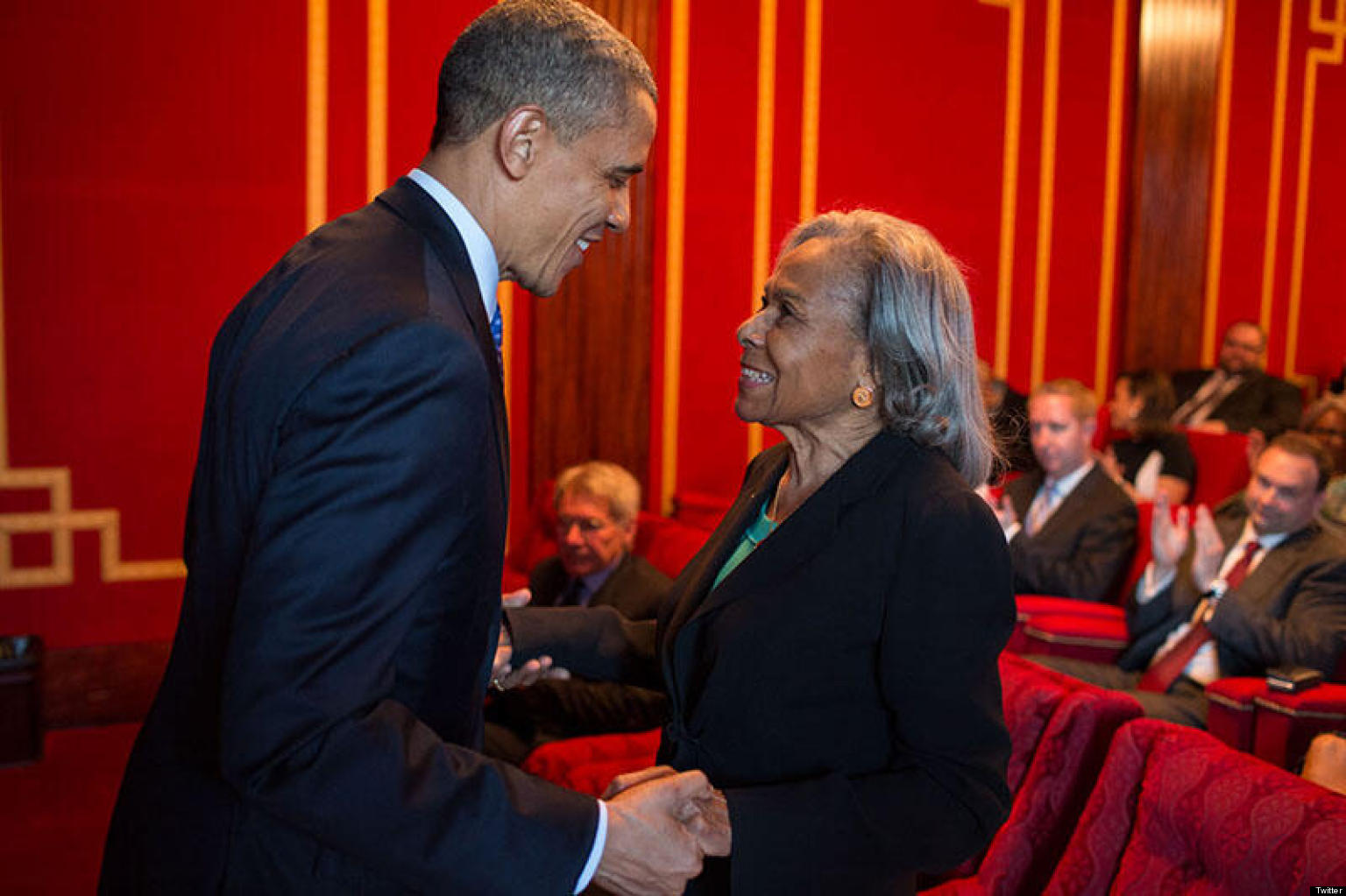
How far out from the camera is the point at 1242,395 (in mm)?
6180

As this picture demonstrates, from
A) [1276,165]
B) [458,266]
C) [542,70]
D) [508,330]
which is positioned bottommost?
[508,330]

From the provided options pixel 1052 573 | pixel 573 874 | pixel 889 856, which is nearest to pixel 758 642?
pixel 889 856

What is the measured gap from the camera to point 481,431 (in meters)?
0.98

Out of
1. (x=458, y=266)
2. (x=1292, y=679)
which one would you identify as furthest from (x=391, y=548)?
(x=1292, y=679)

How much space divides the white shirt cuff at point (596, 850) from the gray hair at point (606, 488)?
2293mm

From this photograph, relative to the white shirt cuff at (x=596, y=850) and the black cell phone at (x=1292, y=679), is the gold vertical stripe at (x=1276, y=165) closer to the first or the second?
the black cell phone at (x=1292, y=679)

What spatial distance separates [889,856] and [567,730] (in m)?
1.69

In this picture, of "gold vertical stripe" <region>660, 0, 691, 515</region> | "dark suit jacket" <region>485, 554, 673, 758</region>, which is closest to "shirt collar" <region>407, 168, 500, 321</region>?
"dark suit jacket" <region>485, 554, 673, 758</region>

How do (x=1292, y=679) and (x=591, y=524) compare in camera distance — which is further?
(x=591, y=524)

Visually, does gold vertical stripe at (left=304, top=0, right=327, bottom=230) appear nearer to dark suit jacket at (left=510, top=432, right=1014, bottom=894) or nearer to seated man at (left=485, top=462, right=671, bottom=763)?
seated man at (left=485, top=462, right=671, bottom=763)

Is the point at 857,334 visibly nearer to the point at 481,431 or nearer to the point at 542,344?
the point at 481,431

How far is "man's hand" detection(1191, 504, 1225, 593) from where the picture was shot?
132 inches

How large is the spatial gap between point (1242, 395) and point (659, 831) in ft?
19.4

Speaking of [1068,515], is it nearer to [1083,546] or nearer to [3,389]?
[1083,546]
